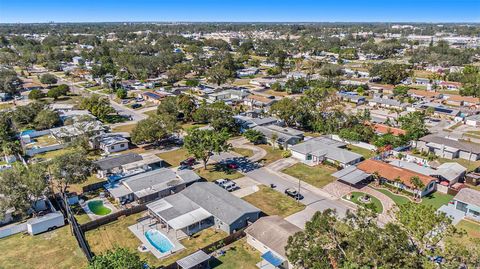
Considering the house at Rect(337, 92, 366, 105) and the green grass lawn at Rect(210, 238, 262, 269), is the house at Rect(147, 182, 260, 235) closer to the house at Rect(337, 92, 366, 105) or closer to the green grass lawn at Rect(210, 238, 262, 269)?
the green grass lawn at Rect(210, 238, 262, 269)

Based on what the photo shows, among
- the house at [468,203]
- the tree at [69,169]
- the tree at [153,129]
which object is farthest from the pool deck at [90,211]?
the house at [468,203]

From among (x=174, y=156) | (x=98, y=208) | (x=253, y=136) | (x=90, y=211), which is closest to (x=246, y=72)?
(x=253, y=136)

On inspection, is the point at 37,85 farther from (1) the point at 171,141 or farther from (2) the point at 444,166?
(2) the point at 444,166

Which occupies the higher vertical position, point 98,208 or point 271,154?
point 271,154

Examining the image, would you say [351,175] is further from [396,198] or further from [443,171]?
[443,171]

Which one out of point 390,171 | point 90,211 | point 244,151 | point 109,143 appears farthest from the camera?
point 244,151
